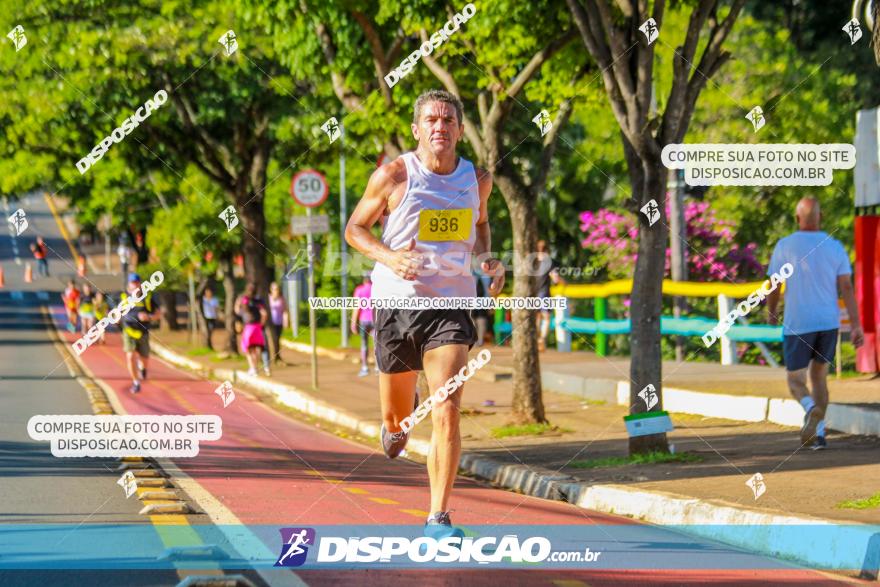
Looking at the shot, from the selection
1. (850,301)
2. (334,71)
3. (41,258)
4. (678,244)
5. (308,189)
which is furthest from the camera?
(41,258)

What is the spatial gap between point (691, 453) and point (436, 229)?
5.63m

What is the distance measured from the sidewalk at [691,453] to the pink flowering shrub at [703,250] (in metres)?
9.72

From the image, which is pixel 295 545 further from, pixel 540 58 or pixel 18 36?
pixel 18 36

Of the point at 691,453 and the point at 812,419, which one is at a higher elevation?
the point at 812,419

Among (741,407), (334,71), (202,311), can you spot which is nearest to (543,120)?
(741,407)

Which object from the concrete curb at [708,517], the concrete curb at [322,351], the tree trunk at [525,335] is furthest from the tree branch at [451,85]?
the concrete curb at [322,351]

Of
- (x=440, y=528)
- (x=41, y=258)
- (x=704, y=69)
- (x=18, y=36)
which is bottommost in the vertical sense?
(x=440, y=528)

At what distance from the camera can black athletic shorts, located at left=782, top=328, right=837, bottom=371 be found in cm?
1234

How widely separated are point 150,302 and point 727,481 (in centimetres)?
1345

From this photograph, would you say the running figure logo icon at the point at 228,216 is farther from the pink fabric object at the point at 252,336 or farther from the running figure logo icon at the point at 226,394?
the pink fabric object at the point at 252,336

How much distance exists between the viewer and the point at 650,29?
12.8 meters

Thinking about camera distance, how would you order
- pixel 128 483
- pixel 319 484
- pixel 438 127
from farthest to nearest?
pixel 319 484
pixel 128 483
pixel 438 127

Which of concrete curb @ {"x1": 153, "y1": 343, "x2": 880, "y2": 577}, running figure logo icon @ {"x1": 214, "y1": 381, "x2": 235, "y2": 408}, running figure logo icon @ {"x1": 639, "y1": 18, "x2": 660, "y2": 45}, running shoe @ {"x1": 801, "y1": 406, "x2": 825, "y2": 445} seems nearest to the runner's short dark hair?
concrete curb @ {"x1": 153, "y1": 343, "x2": 880, "y2": 577}

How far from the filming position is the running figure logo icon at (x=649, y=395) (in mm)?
13117
